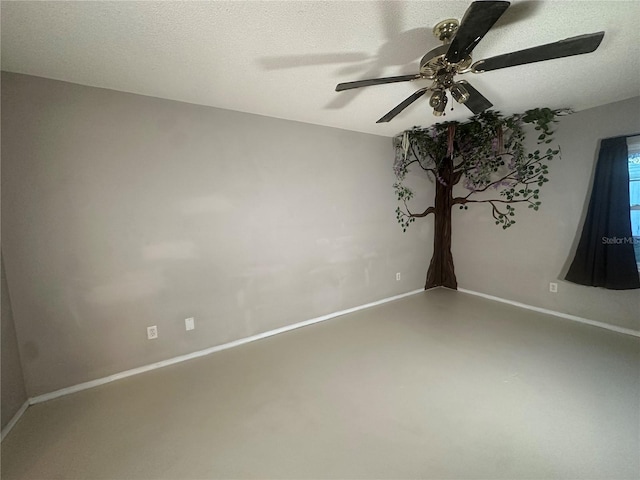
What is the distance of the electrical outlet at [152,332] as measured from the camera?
7.22 ft

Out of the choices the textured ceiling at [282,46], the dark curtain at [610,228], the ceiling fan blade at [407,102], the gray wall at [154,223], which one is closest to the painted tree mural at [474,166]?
the dark curtain at [610,228]

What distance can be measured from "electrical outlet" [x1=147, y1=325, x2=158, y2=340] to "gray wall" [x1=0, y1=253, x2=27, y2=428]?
74 cm

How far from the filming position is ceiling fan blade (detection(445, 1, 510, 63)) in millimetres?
915

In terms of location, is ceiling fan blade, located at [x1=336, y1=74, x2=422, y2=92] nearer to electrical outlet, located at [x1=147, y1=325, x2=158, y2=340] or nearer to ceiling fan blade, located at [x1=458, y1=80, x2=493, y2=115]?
ceiling fan blade, located at [x1=458, y1=80, x2=493, y2=115]

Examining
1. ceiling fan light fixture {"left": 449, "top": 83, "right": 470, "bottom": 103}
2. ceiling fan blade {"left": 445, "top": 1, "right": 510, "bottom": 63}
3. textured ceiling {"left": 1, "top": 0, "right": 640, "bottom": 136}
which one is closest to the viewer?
ceiling fan blade {"left": 445, "top": 1, "right": 510, "bottom": 63}

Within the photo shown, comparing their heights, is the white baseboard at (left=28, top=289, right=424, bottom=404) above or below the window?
below

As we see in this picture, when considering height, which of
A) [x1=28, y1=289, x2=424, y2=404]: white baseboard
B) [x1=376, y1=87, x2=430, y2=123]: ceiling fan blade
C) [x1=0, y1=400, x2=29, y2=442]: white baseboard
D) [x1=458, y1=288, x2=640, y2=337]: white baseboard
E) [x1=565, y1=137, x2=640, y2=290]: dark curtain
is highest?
[x1=376, y1=87, x2=430, y2=123]: ceiling fan blade

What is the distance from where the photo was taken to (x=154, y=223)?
2146 mm

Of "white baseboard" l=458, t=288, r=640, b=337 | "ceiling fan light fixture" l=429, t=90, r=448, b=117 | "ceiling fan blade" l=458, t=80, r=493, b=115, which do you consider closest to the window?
"white baseboard" l=458, t=288, r=640, b=337

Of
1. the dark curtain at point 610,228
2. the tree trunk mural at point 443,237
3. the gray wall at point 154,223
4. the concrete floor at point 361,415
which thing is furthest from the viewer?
the tree trunk mural at point 443,237

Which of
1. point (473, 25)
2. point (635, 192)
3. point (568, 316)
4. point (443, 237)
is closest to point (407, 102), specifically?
point (473, 25)

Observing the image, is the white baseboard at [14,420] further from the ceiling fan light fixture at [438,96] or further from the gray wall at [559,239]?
the gray wall at [559,239]

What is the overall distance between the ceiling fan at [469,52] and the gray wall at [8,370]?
2.54 m

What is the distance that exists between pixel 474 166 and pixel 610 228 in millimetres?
1528
